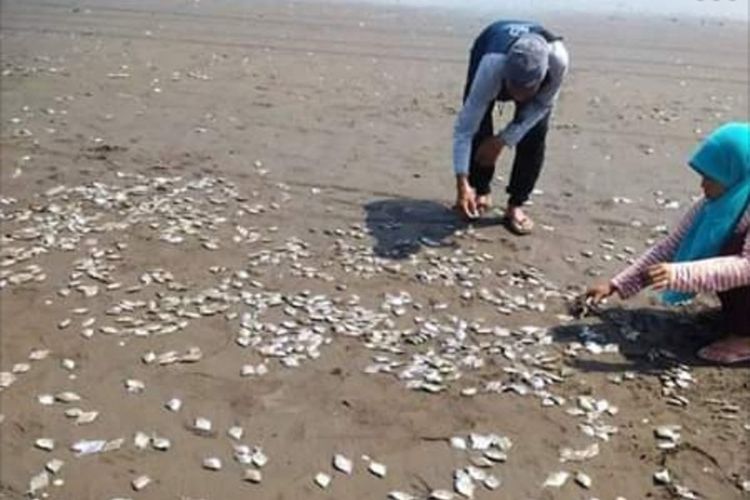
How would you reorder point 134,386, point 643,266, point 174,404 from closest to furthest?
point 174,404
point 134,386
point 643,266

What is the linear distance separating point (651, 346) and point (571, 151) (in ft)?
12.0

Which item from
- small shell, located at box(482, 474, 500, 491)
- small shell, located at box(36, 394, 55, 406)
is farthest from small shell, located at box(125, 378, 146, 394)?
small shell, located at box(482, 474, 500, 491)

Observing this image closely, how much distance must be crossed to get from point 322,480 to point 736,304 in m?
2.28

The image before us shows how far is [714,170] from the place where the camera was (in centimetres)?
420

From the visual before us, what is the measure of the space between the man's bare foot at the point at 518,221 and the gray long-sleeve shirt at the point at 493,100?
1.82ft

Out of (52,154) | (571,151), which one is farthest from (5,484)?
(571,151)

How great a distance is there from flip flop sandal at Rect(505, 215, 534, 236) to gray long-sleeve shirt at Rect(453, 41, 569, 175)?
58 centimetres

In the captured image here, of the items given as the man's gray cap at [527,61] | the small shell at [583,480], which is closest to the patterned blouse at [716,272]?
the small shell at [583,480]

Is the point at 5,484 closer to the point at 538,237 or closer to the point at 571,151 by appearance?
the point at 538,237

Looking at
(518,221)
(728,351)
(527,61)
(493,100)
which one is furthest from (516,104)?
(728,351)

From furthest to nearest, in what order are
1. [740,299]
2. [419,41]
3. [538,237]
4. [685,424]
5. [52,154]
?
[419,41] → [52,154] → [538,237] → [740,299] → [685,424]

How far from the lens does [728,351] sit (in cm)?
438

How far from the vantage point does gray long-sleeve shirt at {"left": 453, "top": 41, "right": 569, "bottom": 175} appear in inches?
210

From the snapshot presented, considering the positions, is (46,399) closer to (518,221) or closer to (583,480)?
(583,480)
